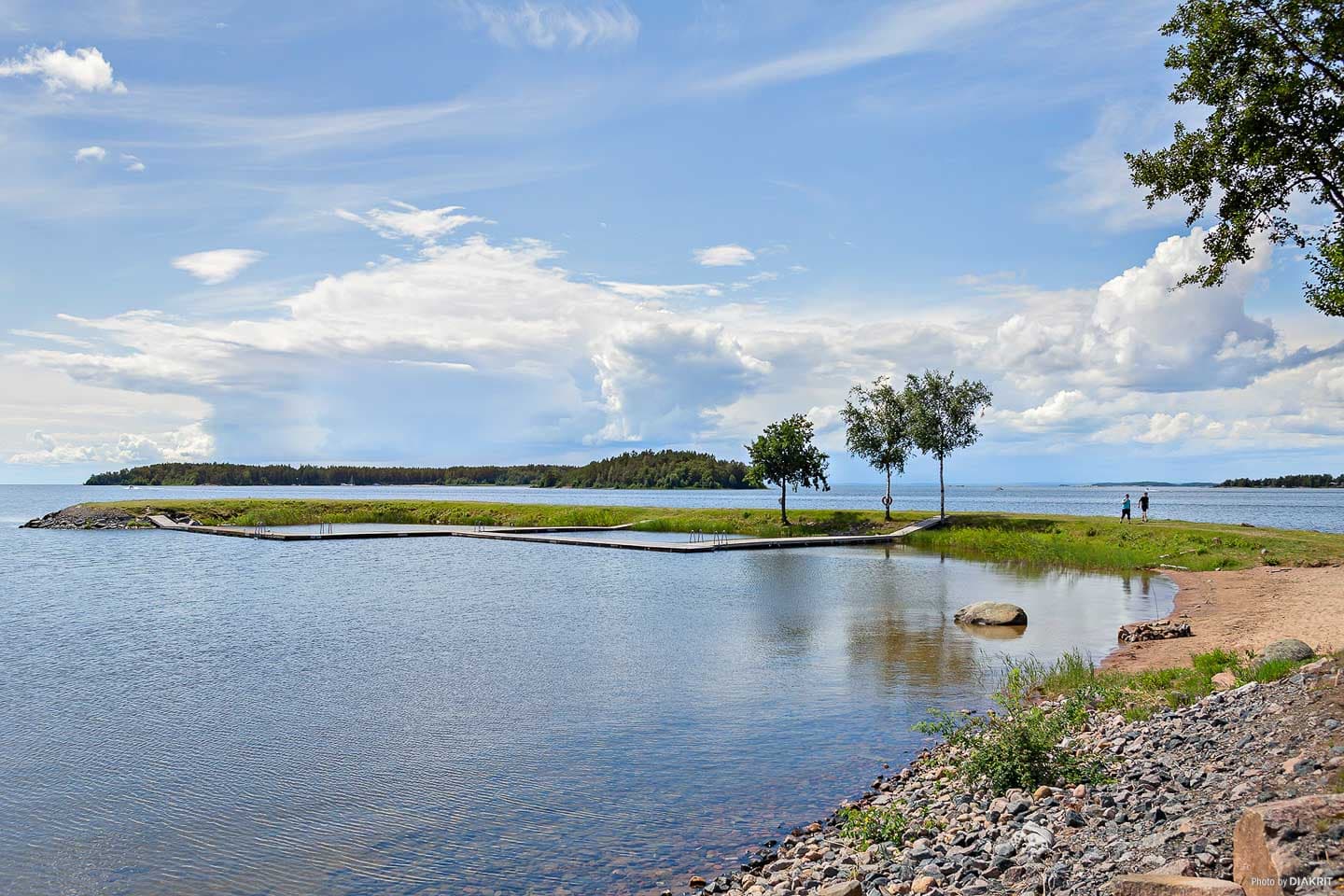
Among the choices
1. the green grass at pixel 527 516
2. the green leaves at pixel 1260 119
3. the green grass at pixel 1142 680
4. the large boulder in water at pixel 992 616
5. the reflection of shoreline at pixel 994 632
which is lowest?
the reflection of shoreline at pixel 994 632

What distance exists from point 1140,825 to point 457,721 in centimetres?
1174

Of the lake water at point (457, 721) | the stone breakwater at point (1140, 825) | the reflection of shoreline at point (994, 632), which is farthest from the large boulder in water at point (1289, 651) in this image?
the reflection of shoreline at point (994, 632)

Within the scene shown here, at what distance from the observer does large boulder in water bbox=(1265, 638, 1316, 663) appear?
46.3 ft

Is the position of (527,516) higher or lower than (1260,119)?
lower

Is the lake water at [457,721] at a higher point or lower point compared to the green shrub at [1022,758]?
lower

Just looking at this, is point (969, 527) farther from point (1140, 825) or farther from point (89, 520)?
point (89, 520)

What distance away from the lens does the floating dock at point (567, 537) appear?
5444 cm

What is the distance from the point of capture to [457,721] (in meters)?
16.2

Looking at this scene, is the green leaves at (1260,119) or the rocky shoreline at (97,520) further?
the rocky shoreline at (97,520)

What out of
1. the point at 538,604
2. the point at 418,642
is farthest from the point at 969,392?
the point at 418,642

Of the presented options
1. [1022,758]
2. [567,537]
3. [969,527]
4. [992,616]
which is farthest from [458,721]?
[969,527]

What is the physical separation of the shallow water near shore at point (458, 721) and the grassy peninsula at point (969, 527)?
8941 millimetres

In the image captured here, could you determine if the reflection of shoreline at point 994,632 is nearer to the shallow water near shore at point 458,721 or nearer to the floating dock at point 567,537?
the shallow water near shore at point 458,721

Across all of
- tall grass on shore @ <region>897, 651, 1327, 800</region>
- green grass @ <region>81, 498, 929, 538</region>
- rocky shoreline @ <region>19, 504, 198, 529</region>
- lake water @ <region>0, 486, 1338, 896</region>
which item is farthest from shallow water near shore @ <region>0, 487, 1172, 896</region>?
rocky shoreline @ <region>19, 504, 198, 529</region>
